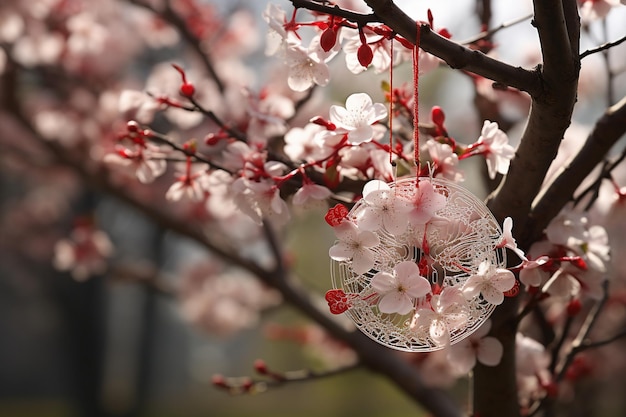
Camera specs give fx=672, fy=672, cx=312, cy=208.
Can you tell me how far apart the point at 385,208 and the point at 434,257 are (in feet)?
0.37

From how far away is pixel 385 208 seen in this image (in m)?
0.78

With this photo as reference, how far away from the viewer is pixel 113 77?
4035 mm

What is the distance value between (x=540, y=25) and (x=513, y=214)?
11.6 inches

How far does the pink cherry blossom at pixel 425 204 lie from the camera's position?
30.6 inches

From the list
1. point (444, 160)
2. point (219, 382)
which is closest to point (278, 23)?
point (444, 160)

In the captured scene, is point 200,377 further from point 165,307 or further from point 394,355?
point 394,355

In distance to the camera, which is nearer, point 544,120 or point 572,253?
point 544,120

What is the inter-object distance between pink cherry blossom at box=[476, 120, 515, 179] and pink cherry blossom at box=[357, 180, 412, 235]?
0.23 meters

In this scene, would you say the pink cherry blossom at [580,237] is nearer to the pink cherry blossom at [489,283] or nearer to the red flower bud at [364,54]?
the pink cherry blossom at [489,283]

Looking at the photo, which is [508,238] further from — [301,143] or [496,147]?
[301,143]

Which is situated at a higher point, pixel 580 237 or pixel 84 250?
pixel 580 237

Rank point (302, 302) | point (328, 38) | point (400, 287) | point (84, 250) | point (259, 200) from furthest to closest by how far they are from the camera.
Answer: point (84, 250), point (302, 302), point (259, 200), point (328, 38), point (400, 287)

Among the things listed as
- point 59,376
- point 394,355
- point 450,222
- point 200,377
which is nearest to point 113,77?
point 394,355

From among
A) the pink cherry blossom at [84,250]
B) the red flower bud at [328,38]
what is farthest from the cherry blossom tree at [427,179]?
Answer: the pink cherry blossom at [84,250]
